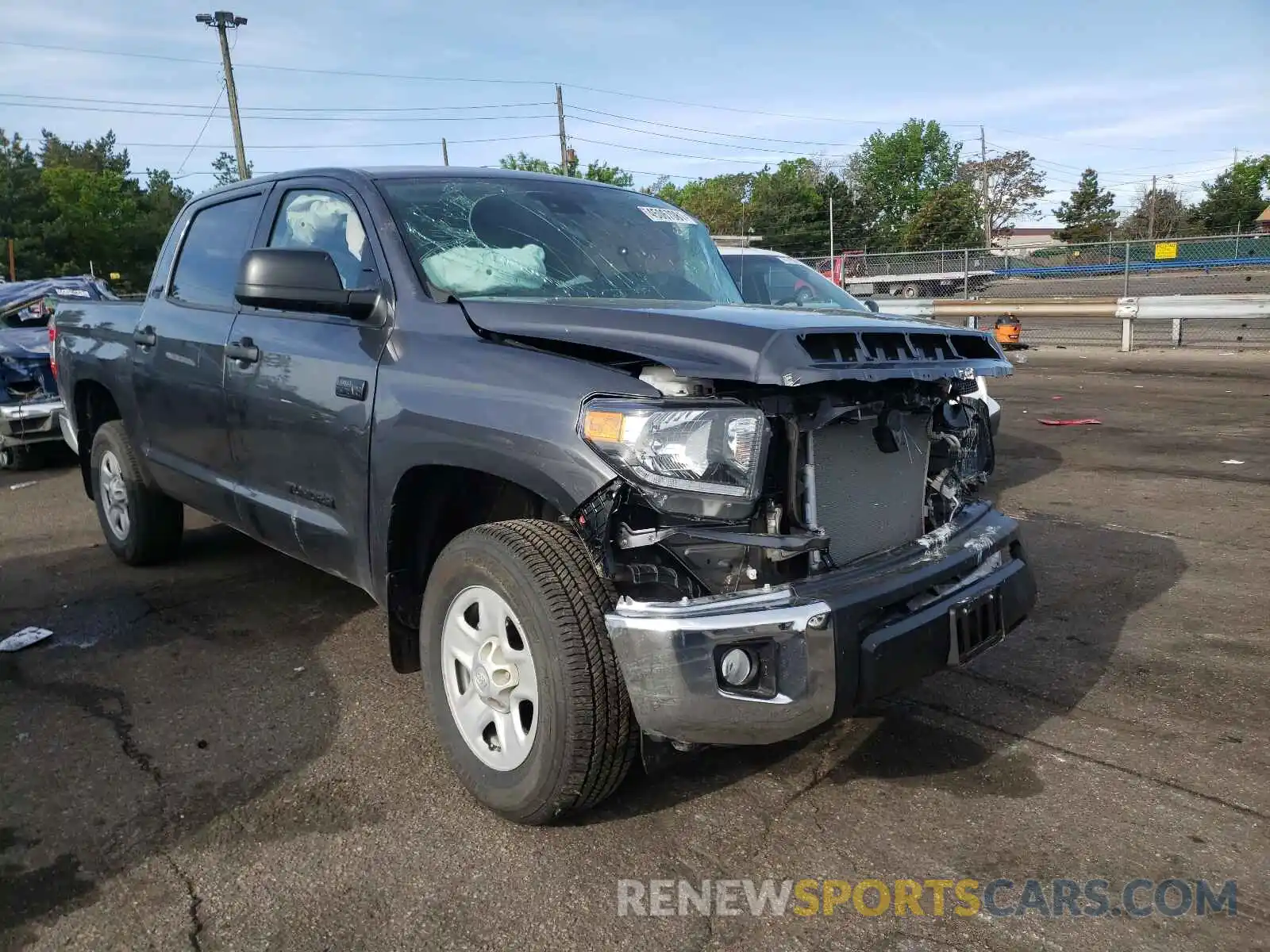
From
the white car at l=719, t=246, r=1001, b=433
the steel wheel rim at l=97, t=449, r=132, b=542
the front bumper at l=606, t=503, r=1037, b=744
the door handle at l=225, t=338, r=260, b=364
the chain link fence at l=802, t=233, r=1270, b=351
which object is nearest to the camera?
the front bumper at l=606, t=503, r=1037, b=744

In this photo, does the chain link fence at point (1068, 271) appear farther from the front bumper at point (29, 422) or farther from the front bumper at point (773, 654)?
the front bumper at point (773, 654)

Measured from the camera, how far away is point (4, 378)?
28.9 feet

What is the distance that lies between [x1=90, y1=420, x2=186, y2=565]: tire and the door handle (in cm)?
147

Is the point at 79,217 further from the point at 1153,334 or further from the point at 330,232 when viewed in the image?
the point at 330,232

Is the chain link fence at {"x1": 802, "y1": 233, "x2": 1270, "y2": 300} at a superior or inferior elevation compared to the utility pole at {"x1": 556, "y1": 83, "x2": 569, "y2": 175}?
inferior

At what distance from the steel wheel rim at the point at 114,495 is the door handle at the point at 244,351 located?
5.61 feet

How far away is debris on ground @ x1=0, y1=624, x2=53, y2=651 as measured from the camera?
4324 mm

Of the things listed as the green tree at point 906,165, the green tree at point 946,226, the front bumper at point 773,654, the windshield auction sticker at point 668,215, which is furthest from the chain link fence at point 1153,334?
the green tree at point 906,165

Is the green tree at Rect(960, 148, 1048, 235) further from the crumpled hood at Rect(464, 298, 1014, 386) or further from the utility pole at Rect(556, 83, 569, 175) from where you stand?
the crumpled hood at Rect(464, 298, 1014, 386)

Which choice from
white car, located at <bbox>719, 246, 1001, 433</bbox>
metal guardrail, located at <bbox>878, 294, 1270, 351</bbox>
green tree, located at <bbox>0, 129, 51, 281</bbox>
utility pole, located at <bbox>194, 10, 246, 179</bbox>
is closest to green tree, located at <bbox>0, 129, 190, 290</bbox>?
green tree, located at <bbox>0, 129, 51, 281</bbox>

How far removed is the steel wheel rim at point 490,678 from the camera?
8.86 feet

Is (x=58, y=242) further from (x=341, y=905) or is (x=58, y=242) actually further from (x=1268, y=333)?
(x=341, y=905)

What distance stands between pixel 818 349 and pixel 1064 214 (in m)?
86.4

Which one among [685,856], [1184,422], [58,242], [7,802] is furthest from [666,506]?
[58,242]
